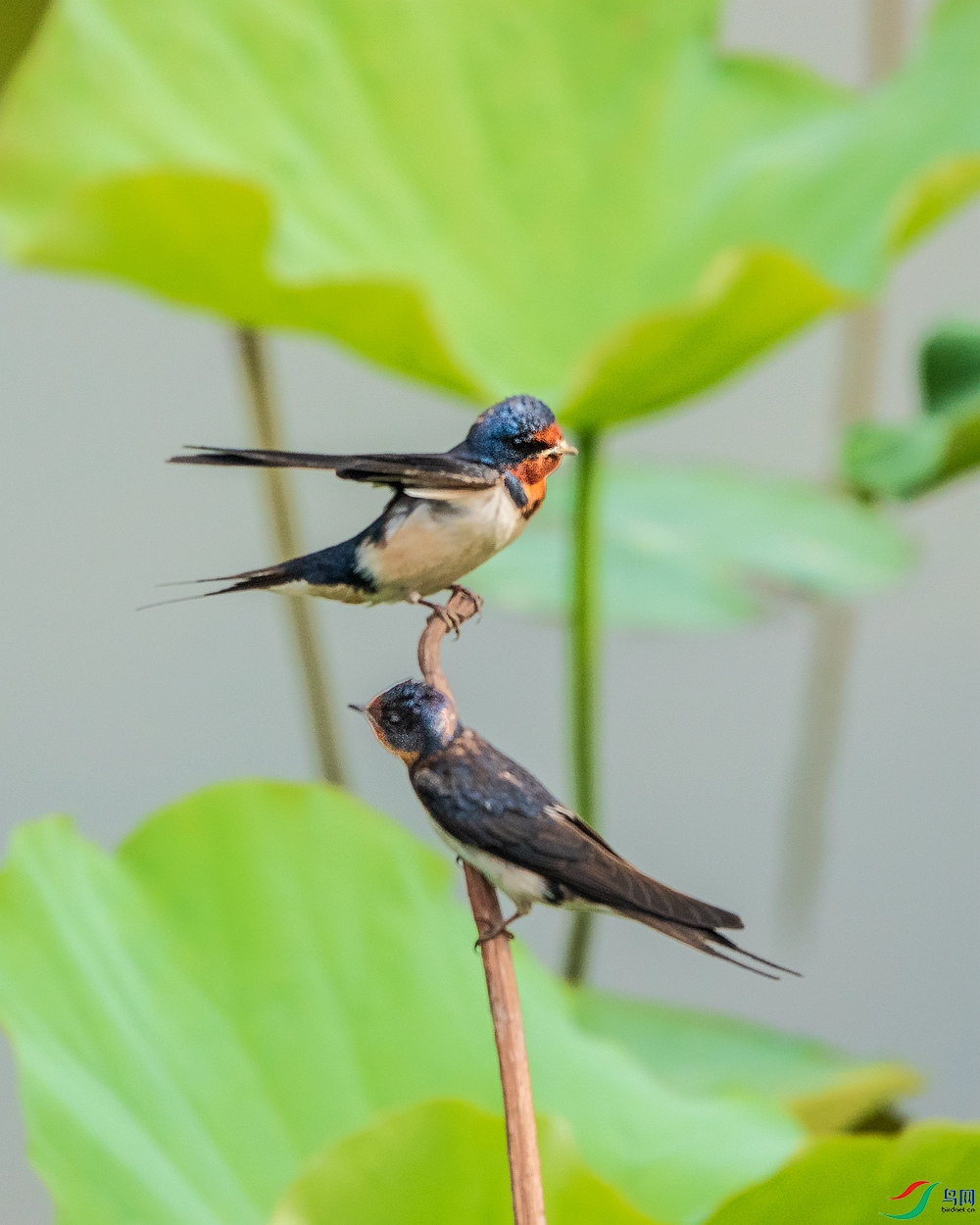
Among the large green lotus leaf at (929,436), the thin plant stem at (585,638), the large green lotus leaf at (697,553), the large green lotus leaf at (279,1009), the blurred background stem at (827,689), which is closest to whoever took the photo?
the large green lotus leaf at (279,1009)

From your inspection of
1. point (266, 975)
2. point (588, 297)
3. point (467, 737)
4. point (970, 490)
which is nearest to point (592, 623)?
point (588, 297)

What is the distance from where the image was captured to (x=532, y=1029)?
60cm

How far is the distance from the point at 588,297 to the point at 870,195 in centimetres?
21

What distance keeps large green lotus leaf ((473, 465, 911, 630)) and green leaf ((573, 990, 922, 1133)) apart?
0.34 metres

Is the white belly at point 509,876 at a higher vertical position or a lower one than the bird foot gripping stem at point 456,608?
lower

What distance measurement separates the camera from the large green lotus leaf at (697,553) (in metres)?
1.24

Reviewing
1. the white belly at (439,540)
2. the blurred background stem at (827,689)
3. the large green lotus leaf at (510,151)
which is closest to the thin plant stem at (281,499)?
the large green lotus leaf at (510,151)

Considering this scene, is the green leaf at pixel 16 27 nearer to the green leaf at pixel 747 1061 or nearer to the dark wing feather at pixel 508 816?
the green leaf at pixel 747 1061

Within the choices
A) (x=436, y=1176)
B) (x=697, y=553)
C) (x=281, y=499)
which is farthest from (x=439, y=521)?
(x=697, y=553)

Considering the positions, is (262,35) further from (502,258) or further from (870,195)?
(870,195)

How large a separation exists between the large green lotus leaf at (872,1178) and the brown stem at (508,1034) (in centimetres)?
15

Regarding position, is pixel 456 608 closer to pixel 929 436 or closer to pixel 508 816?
pixel 508 816

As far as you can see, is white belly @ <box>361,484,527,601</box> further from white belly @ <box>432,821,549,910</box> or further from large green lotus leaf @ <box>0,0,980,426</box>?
large green lotus leaf @ <box>0,0,980,426</box>

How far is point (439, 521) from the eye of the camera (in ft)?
0.69
